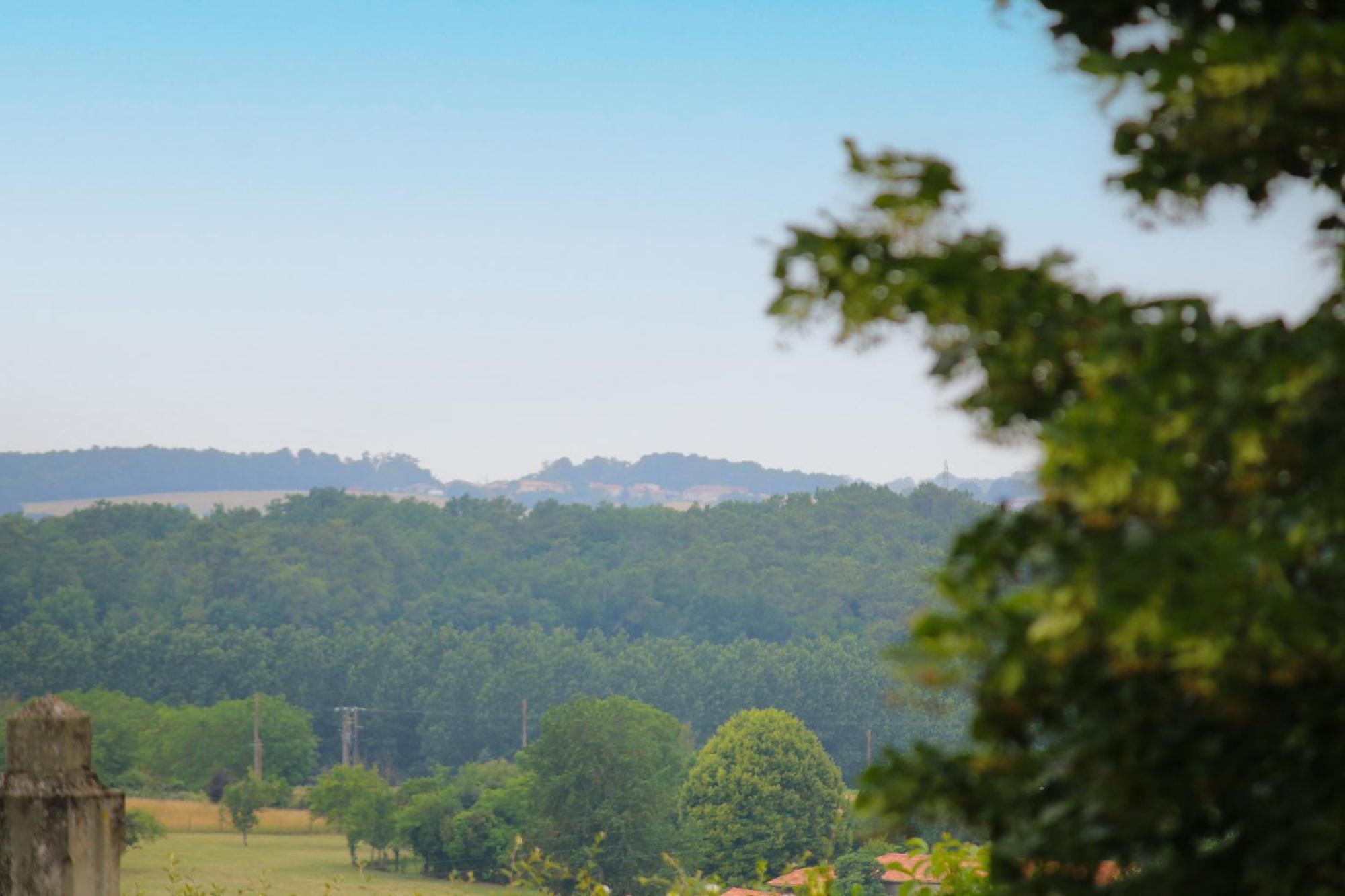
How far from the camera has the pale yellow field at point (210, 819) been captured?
53.9 m

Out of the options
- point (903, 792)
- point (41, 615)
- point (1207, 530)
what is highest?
point (1207, 530)

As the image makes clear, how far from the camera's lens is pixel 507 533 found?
349 ft

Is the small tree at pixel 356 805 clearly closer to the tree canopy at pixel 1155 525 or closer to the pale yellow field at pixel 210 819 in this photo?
the pale yellow field at pixel 210 819

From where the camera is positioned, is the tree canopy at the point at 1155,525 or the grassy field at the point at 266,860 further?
the grassy field at the point at 266,860

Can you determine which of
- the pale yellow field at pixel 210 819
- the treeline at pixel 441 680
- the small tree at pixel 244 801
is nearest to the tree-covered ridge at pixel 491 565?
the treeline at pixel 441 680

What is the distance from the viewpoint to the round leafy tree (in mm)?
42594

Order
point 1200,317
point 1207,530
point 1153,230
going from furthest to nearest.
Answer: point 1153,230, point 1200,317, point 1207,530

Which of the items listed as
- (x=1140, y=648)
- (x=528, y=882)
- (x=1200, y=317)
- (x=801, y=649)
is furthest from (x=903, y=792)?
(x=801, y=649)

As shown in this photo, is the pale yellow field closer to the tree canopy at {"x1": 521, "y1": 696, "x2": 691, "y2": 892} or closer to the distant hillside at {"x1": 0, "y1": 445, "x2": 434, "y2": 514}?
the tree canopy at {"x1": 521, "y1": 696, "x2": 691, "y2": 892}

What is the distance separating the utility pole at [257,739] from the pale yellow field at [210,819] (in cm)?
185

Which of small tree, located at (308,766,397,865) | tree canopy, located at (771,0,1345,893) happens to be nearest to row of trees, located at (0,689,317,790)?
small tree, located at (308,766,397,865)

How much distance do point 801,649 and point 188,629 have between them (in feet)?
111

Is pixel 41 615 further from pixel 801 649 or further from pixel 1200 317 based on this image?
pixel 1200 317

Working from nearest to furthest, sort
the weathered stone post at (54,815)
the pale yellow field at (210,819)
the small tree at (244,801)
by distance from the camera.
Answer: the weathered stone post at (54,815) < the small tree at (244,801) < the pale yellow field at (210,819)
